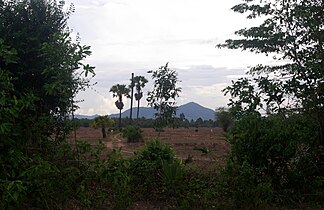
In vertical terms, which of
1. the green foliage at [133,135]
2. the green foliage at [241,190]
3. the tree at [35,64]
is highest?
the tree at [35,64]

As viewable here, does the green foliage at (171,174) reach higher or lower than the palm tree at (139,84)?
lower

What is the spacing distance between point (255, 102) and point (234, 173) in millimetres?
1782

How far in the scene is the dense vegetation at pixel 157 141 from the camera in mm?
5594

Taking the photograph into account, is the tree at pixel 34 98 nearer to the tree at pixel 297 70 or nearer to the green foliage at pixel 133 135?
the tree at pixel 297 70

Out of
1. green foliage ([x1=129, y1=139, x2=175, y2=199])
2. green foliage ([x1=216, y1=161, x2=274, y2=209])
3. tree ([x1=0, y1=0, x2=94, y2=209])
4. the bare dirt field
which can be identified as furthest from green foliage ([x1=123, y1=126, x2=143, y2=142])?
green foliage ([x1=216, y1=161, x2=274, y2=209])

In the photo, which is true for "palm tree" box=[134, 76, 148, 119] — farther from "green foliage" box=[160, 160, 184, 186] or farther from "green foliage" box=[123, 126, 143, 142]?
"green foliage" box=[160, 160, 184, 186]

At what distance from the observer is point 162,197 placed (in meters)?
7.49

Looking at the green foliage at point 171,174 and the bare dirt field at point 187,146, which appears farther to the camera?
the bare dirt field at point 187,146

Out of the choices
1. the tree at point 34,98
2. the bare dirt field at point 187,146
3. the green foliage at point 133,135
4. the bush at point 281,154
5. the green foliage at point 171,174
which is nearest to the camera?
the tree at point 34,98

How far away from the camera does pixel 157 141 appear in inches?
348

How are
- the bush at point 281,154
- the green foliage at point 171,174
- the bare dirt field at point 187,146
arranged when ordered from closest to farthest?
the bush at point 281,154 → the green foliage at point 171,174 → the bare dirt field at point 187,146

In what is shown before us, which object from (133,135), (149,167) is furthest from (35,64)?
(133,135)

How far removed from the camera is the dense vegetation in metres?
5.59

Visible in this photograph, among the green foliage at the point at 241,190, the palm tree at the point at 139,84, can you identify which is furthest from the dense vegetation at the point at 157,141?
the palm tree at the point at 139,84
